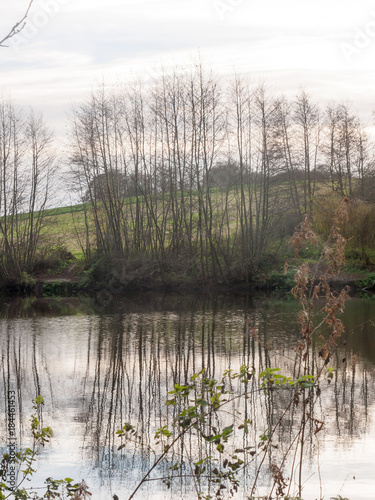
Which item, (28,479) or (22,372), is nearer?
(28,479)

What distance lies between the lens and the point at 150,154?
35906 millimetres

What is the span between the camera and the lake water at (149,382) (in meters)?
7.46

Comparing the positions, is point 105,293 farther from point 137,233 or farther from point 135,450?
point 135,450

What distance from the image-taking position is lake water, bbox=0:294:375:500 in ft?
24.5

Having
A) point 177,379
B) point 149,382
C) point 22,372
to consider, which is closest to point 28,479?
point 149,382

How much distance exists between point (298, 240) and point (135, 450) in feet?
17.0

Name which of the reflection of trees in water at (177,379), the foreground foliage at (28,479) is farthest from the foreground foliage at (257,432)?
the foreground foliage at (28,479)

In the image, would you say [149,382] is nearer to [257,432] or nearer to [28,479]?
[257,432]

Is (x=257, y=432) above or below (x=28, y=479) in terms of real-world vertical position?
below

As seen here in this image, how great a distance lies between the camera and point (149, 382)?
12039 millimetres

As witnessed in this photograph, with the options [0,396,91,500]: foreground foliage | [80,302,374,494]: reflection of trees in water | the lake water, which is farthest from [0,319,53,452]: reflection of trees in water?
[0,396,91,500]: foreground foliage

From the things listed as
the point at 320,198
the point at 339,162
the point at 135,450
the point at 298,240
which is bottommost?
the point at 135,450

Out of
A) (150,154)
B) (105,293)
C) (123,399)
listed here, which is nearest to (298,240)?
(123,399)

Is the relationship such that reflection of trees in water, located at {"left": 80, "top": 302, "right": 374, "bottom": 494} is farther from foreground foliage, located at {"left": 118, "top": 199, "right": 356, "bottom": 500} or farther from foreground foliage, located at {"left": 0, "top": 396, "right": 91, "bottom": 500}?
foreground foliage, located at {"left": 0, "top": 396, "right": 91, "bottom": 500}
